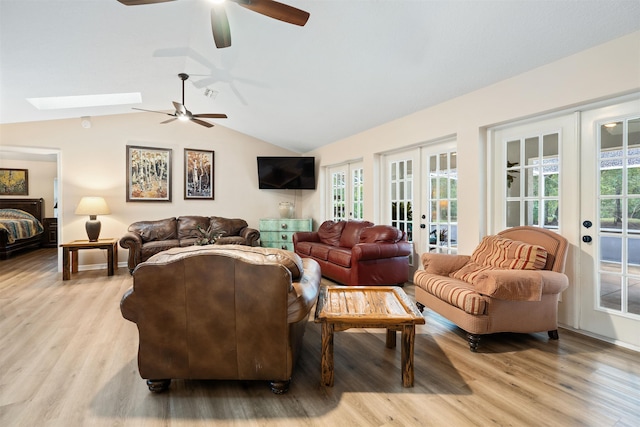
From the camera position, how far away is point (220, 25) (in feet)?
7.06

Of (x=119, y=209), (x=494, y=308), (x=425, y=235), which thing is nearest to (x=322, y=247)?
(x=425, y=235)

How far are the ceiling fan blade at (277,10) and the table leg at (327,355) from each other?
1.96 metres

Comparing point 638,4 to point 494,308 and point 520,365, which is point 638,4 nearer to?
point 494,308

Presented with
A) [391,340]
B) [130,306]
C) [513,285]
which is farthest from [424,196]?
[130,306]

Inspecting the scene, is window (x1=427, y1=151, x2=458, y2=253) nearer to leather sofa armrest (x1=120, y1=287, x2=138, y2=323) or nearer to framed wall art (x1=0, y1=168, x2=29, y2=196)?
leather sofa armrest (x1=120, y1=287, x2=138, y2=323)

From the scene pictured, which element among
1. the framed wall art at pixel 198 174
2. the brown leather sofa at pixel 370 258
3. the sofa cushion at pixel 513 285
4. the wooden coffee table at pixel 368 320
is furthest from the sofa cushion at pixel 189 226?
the sofa cushion at pixel 513 285

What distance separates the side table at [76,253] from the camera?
4.54 m

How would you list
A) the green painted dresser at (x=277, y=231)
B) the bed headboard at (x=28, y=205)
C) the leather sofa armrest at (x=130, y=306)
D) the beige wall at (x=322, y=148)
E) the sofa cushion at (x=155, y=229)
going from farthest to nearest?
the bed headboard at (x=28, y=205) → the green painted dresser at (x=277, y=231) → the sofa cushion at (x=155, y=229) → the beige wall at (x=322, y=148) → the leather sofa armrest at (x=130, y=306)

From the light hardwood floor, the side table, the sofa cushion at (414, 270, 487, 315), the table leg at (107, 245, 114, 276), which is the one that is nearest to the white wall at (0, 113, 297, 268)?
the side table

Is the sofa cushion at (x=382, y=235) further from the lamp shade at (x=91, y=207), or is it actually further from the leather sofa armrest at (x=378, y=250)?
the lamp shade at (x=91, y=207)

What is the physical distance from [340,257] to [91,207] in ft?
13.3

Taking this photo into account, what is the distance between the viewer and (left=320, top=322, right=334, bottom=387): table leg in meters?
1.80

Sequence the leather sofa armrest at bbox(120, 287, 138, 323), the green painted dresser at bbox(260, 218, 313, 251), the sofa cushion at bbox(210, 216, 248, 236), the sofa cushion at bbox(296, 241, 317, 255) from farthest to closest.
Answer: the green painted dresser at bbox(260, 218, 313, 251) → the sofa cushion at bbox(210, 216, 248, 236) → the sofa cushion at bbox(296, 241, 317, 255) → the leather sofa armrest at bbox(120, 287, 138, 323)

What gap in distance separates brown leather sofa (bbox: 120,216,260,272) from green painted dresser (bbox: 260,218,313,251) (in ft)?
0.74
